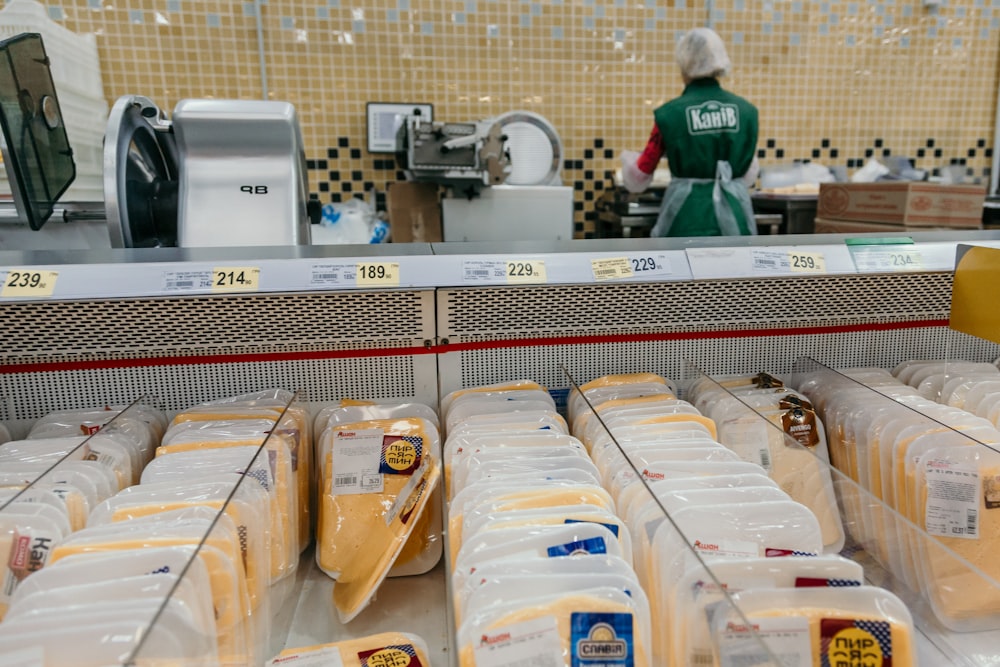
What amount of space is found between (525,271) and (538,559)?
1.99 ft

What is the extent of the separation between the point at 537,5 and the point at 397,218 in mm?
2061

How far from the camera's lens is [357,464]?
4.58 feet

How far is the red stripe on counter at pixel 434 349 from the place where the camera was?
4.90ft

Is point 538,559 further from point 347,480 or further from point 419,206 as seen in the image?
point 419,206

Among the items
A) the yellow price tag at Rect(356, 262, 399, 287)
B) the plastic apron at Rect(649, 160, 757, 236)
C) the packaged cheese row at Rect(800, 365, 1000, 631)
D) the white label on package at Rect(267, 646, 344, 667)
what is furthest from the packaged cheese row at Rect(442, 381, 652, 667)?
the plastic apron at Rect(649, 160, 757, 236)

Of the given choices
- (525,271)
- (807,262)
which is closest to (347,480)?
(525,271)

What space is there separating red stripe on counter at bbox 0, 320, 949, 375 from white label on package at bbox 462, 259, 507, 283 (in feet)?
0.76

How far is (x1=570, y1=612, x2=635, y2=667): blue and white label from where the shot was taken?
0.91 m

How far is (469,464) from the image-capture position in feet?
4.21

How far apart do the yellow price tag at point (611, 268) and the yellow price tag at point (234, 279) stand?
26.0 inches

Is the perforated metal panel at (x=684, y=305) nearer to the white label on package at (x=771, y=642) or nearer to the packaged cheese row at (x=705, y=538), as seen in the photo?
the packaged cheese row at (x=705, y=538)

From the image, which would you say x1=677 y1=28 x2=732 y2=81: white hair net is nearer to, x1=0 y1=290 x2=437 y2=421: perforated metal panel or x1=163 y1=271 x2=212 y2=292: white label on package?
x1=0 y1=290 x2=437 y2=421: perforated metal panel

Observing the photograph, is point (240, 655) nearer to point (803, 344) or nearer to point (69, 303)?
point (69, 303)

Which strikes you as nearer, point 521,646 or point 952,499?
point 521,646
